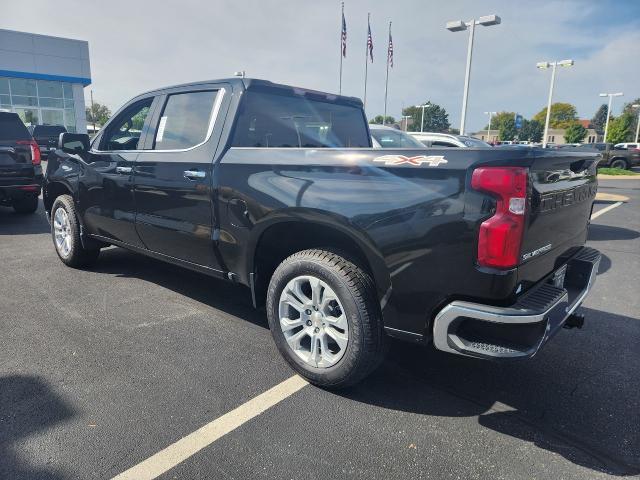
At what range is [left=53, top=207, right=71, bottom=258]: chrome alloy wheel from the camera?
5238mm

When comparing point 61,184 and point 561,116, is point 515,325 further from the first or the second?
point 561,116

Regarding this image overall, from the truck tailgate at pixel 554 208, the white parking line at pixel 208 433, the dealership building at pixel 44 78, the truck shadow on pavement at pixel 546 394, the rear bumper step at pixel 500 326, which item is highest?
the dealership building at pixel 44 78

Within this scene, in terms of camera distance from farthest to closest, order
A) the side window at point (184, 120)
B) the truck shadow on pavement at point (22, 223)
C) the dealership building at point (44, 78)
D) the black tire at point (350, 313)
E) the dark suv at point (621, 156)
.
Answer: the dealership building at point (44, 78) < the dark suv at point (621, 156) < the truck shadow on pavement at point (22, 223) < the side window at point (184, 120) < the black tire at point (350, 313)

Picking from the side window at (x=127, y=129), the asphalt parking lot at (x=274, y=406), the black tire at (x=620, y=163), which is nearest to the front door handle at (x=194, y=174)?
the side window at (x=127, y=129)

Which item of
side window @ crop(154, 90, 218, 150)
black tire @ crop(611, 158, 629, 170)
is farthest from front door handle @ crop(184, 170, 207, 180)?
black tire @ crop(611, 158, 629, 170)

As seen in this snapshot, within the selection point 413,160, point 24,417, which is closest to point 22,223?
point 24,417

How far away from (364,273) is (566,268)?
138 cm

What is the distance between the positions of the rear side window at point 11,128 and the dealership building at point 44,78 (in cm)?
2821

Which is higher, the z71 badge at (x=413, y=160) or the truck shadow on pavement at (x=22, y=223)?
the z71 badge at (x=413, y=160)

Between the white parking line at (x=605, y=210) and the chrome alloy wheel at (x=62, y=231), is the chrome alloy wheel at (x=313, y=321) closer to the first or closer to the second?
the chrome alloy wheel at (x=62, y=231)

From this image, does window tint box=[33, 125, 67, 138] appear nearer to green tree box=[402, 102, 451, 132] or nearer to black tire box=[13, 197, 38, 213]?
black tire box=[13, 197, 38, 213]

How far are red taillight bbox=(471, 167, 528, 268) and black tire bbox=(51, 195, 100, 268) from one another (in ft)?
14.4

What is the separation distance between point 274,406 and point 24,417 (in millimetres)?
1347

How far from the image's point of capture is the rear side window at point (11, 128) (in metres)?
7.54
